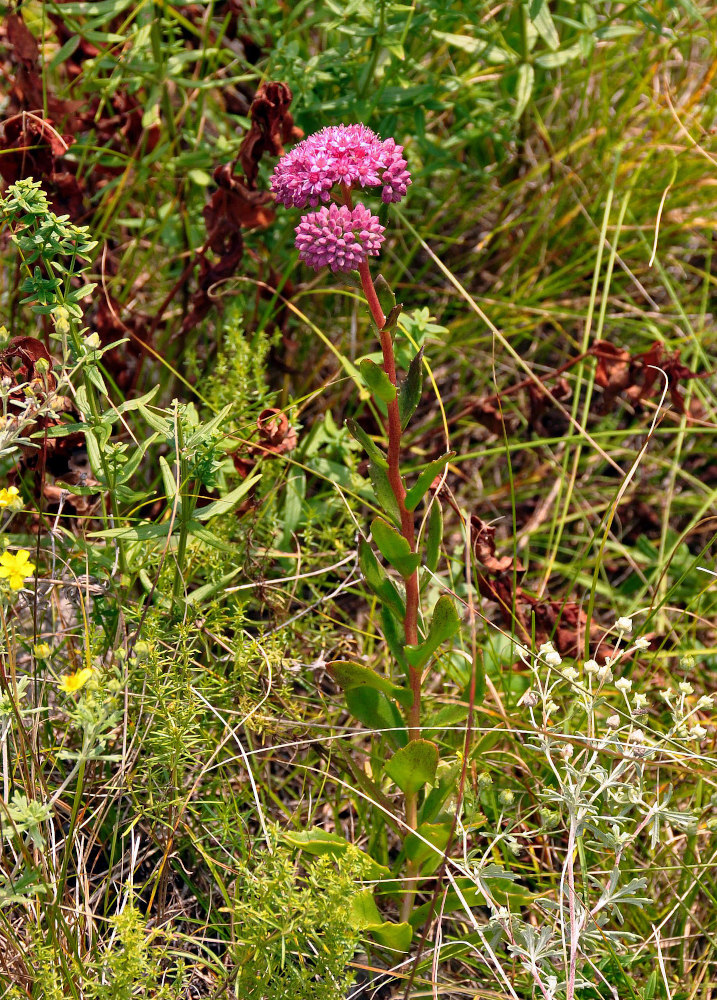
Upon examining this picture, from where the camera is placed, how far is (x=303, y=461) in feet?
7.76

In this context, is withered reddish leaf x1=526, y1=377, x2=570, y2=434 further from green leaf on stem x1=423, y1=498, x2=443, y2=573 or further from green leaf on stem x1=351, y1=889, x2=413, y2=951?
green leaf on stem x1=351, y1=889, x2=413, y2=951

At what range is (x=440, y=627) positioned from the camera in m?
1.56

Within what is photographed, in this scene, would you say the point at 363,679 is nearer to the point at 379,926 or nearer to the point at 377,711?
the point at 377,711

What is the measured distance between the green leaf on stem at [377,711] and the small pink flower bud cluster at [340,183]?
2.61ft

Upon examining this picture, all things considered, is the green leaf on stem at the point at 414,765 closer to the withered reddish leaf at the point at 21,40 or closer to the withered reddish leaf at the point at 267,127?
the withered reddish leaf at the point at 267,127

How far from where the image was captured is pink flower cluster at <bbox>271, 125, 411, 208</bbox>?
54.8 inches

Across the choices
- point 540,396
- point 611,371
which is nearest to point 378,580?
point 540,396

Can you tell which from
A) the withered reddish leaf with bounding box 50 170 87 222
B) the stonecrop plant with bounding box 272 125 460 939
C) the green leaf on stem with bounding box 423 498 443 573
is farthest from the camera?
the withered reddish leaf with bounding box 50 170 87 222

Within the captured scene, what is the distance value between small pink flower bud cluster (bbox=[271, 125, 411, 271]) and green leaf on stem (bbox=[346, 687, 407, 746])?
2.61 ft

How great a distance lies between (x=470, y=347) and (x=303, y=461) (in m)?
0.79

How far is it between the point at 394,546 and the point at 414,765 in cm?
40

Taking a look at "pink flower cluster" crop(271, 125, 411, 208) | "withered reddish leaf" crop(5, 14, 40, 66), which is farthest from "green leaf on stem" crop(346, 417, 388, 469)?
"withered reddish leaf" crop(5, 14, 40, 66)

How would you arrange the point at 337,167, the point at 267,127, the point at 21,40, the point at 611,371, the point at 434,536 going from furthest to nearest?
1. the point at 611,371
2. the point at 21,40
3. the point at 267,127
4. the point at 434,536
5. the point at 337,167

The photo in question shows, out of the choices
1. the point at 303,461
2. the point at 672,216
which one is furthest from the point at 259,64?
the point at 672,216
